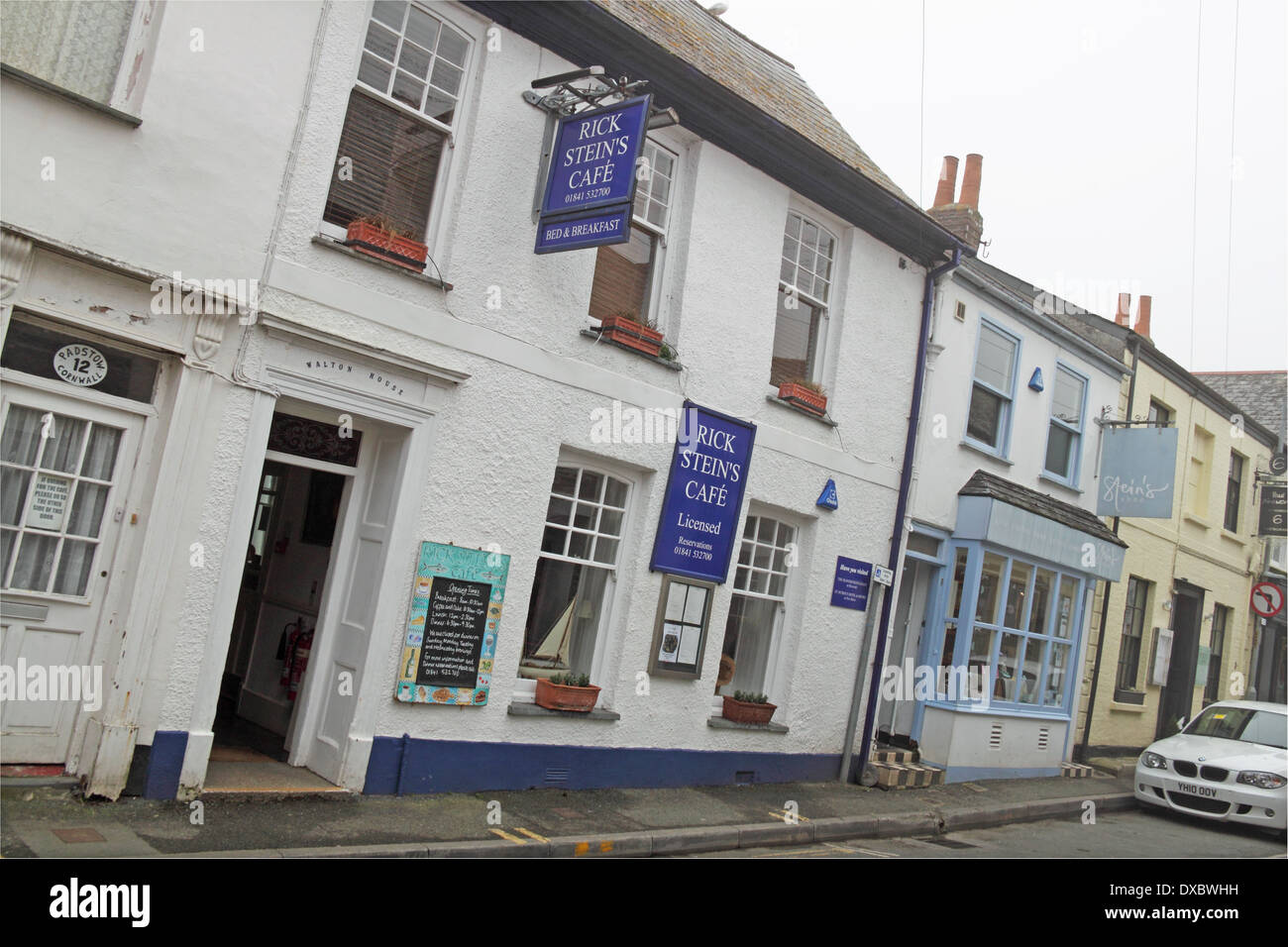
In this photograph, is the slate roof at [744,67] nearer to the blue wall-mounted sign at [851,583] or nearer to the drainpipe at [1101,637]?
the blue wall-mounted sign at [851,583]

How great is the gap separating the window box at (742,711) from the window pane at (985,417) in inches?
204

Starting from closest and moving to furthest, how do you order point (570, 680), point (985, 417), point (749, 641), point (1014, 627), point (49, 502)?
point (49, 502) → point (570, 680) → point (749, 641) → point (985, 417) → point (1014, 627)

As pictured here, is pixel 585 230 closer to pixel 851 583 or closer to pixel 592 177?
pixel 592 177

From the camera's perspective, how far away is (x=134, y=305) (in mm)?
6773

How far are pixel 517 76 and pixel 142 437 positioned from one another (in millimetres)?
4141

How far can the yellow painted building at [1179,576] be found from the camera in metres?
17.5

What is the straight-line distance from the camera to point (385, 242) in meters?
7.84

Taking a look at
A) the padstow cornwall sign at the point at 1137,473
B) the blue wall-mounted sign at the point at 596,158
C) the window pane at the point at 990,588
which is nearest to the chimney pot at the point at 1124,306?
the padstow cornwall sign at the point at 1137,473

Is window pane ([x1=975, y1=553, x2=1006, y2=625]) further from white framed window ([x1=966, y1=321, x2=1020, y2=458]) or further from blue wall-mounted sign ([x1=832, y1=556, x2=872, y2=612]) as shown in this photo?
blue wall-mounted sign ([x1=832, y1=556, x2=872, y2=612])

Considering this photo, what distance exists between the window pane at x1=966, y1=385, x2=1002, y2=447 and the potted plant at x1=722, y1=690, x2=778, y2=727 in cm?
505

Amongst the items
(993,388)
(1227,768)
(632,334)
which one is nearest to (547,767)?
(632,334)

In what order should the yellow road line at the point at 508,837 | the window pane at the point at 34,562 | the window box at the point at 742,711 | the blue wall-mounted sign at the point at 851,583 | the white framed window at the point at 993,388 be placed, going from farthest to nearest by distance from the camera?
1. the white framed window at the point at 993,388
2. the blue wall-mounted sign at the point at 851,583
3. the window box at the point at 742,711
4. the yellow road line at the point at 508,837
5. the window pane at the point at 34,562

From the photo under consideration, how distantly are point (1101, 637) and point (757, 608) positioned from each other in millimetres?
8396

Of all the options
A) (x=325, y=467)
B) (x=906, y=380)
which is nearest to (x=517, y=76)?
(x=325, y=467)
